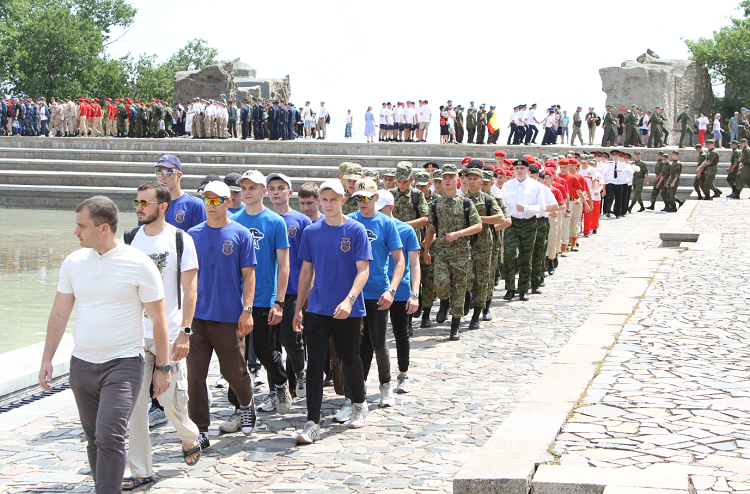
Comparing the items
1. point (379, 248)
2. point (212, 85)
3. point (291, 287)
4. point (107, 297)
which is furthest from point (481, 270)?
point (212, 85)

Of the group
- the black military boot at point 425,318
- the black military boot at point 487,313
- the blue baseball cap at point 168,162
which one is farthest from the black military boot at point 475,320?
the blue baseball cap at point 168,162

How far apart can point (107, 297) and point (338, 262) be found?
190 cm

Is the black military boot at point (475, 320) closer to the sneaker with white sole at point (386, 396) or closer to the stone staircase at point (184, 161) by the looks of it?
the sneaker with white sole at point (386, 396)

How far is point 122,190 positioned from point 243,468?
79.6ft

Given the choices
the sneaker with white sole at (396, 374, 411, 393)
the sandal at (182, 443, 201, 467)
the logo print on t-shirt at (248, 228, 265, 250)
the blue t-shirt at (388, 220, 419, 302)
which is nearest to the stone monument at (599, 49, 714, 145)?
the blue t-shirt at (388, 220, 419, 302)

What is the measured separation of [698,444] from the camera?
476cm

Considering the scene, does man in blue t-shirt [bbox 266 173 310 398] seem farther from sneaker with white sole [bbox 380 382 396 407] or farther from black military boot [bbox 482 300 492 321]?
black military boot [bbox 482 300 492 321]

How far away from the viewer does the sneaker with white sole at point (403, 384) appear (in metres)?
6.68

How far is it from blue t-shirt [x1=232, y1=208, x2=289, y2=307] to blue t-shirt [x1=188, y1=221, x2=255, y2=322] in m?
0.64

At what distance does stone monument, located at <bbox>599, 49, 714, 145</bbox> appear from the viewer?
34.0 m

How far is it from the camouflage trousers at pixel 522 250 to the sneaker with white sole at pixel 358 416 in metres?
5.70

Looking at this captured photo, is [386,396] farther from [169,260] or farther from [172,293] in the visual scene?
[169,260]

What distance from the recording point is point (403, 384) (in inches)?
265

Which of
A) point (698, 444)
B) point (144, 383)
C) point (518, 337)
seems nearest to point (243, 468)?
point (144, 383)
